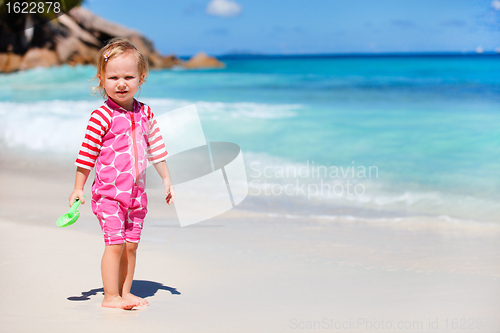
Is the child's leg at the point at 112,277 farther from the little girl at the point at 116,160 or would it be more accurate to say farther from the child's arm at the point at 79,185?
the child's arm at the point at 79,185

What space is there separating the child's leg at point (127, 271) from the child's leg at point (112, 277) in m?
0.07

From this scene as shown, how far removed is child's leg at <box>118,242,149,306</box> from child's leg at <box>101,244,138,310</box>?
66 mm

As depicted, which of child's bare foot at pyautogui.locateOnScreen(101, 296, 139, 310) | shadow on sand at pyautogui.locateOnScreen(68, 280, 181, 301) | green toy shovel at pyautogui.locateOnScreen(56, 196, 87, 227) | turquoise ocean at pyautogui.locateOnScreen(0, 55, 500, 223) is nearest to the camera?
green toy shovel at pyautogui.locateOnScreen(56, 196, 87, 227)

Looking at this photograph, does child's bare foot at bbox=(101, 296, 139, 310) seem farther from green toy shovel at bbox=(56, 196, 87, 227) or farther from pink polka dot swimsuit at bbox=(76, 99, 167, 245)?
green toy shovel at bbox=(56, 196, 87, 227)

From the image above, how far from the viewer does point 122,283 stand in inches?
93.0

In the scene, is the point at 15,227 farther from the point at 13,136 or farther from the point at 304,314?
the point at 13,136

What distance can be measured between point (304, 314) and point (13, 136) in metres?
6.65

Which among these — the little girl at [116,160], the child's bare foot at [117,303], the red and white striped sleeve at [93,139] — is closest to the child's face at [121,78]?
the little girl at [116,160]

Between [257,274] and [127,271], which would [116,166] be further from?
[257,274]

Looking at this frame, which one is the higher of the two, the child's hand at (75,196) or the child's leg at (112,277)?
the child's hand at (75,196)

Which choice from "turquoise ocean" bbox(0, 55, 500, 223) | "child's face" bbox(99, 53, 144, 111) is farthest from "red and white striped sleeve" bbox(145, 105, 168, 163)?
"turquoise ocean" bbox(0, 55, 500, 223)

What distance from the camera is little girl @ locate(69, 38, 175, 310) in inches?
86.5

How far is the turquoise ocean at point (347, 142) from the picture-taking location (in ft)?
15.6

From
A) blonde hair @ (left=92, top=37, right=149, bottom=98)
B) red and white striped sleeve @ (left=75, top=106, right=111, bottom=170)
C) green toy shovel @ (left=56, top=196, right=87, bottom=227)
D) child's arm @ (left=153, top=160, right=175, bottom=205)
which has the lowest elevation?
green toy shovel @ (left=56, top=196, right=87, bottom=227)
